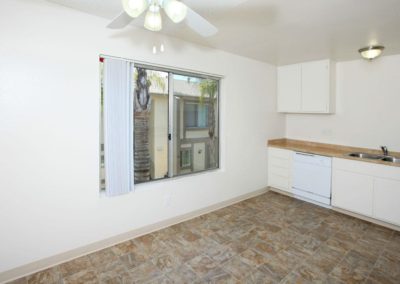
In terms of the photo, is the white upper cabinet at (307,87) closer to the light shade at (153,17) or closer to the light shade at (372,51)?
the light shade at (372,51)

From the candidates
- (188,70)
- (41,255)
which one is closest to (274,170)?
(188,70)

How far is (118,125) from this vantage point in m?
2.57

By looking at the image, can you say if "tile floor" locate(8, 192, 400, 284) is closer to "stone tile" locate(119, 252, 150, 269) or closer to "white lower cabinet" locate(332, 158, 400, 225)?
"stone tile" locate(119, 252, 150, 269)

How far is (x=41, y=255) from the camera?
2.20m

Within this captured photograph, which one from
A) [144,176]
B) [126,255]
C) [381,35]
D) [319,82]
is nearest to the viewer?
[126,255]

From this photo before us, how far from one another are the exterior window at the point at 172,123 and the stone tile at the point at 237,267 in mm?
1348

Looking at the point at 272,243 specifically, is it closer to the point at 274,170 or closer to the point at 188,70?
the point at 274,170

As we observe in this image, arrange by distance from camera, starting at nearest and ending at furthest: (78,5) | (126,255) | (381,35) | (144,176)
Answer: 1. (78,5)
2. (126,255)
3. (381,35)
4. (144,176)

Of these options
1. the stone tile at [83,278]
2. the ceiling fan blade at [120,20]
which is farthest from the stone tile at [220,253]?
the ceiling fan blade at [120,20]

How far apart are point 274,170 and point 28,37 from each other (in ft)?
13.4

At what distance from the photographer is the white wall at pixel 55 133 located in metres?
2.01

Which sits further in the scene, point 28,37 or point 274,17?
point 274,17

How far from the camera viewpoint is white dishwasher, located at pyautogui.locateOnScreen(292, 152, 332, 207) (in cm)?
365

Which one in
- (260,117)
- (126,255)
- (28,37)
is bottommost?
(126,255)
